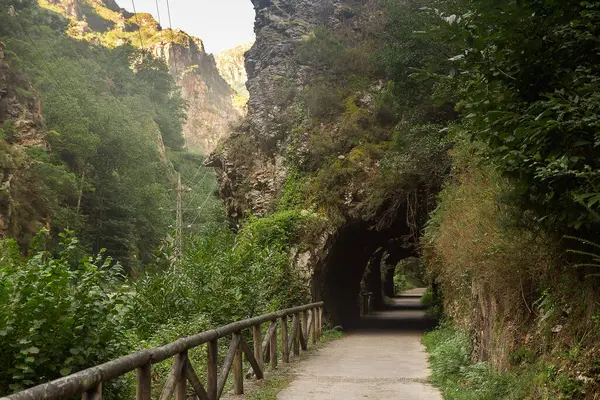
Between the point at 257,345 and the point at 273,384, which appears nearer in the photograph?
the point at 273,384

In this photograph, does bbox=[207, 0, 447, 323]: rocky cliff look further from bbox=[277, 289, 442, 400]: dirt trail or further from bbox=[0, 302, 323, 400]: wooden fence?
bbox=[0, 302, 323, 400]: wooden fence

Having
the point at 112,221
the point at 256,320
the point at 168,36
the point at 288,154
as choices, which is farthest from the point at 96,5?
the point at 256,320

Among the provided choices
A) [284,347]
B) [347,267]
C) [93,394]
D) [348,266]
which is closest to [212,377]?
[93,394]

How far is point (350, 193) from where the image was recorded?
58.1 feet

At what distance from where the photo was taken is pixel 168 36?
9612 centimetres

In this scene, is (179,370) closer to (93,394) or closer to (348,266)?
(93,394)

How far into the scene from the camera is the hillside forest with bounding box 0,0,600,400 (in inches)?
194

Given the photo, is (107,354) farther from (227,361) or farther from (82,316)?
(227,361)

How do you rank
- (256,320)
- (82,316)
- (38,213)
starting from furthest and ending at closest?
(38,213) < (256,320) < (82,316)

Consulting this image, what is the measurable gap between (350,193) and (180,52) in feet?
288

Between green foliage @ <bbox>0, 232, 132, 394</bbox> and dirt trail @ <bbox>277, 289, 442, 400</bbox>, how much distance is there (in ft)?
8.91

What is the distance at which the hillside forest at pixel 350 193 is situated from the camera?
194 inches

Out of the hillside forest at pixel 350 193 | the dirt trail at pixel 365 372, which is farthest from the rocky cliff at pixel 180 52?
the dirt trail at pixel 365 372

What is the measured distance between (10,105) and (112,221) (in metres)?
9.87
